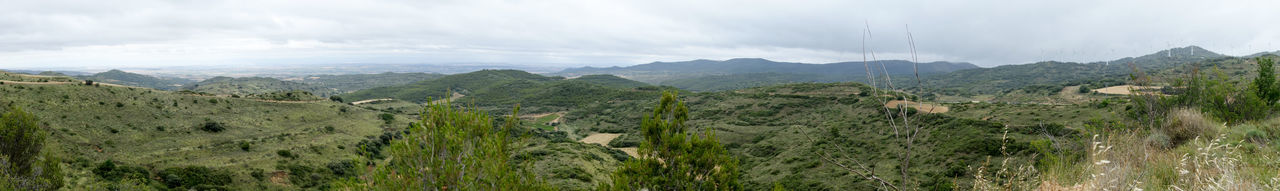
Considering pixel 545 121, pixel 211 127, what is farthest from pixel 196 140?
pixel 545 121

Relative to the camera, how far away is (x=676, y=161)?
12453 mm

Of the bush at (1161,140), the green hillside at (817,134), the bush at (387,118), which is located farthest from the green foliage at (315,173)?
the bush at (1161,140)

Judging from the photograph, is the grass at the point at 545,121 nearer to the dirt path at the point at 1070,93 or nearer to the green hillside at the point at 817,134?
the green hillside at the point at 817,134

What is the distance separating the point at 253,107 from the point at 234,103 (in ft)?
8.14

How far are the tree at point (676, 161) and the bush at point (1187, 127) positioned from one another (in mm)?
10414

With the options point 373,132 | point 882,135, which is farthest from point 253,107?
point 882,135

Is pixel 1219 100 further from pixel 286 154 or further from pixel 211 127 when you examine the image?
pixel 211 127

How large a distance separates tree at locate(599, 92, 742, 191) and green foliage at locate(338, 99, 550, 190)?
3.46 metres

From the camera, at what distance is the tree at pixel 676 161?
40.2 feet

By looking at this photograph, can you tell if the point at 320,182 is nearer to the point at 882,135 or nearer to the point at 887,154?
the point at 887,154

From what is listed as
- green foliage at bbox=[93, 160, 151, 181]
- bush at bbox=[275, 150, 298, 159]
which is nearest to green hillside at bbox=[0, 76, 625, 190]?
green foliage at bbox=[93, 160, 151, 181]

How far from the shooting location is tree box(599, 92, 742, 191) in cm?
1225

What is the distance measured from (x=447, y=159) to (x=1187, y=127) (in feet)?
54.9

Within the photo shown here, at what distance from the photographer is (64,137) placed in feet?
120
